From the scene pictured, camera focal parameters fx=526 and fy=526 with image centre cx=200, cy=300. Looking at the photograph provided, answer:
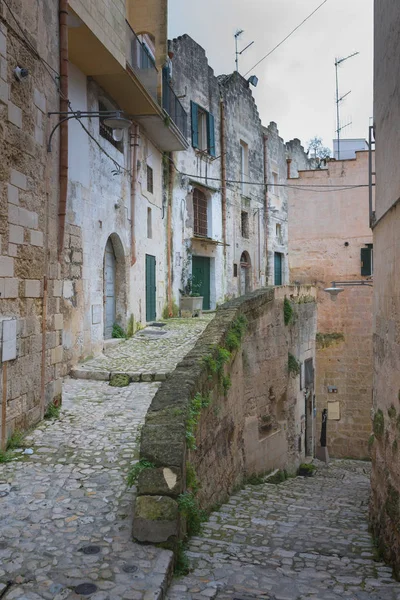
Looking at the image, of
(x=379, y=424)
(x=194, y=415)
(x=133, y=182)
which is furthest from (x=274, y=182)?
(x=194, y=415)

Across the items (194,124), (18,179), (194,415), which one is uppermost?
(194,124)

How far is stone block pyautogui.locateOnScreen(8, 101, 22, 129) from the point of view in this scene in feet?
18.5

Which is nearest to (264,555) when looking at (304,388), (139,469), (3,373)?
(139,469)

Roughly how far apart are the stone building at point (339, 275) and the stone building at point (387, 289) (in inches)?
361

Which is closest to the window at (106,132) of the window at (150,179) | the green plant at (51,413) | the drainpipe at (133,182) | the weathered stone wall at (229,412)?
the drainpipe at (133,182)

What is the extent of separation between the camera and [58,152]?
780cm

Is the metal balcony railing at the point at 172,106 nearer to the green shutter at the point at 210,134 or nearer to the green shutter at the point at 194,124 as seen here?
the green shutter at the point at 194,124

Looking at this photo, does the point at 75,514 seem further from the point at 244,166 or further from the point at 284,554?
the point at 244,166

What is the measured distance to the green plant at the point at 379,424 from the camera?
22.0ft

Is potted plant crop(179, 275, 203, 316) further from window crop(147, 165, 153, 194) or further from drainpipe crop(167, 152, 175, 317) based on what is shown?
window crop(147, 165, 153, 194)

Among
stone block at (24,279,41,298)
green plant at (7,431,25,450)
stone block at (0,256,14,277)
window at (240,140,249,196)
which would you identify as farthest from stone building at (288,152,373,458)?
stone block at (0,256,14,277)

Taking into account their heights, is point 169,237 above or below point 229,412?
above

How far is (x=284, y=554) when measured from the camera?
188 inches

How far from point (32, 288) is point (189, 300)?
1030 cm
